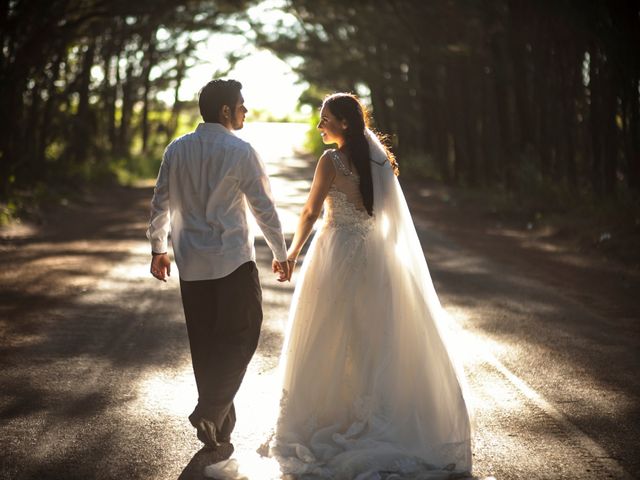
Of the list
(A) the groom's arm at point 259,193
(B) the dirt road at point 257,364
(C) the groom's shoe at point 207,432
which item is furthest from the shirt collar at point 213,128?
(B) the dirt road at point 257,364

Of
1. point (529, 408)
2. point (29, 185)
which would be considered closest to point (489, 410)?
point (529, 408)

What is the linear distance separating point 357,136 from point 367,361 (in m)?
1.29

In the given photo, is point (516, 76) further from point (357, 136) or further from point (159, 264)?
point (159, 264)

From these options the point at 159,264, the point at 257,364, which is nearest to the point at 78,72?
the point at 257,364

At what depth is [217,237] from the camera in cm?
568

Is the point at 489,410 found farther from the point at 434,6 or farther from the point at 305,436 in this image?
the point at 434,6

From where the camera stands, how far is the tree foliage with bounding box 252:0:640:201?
1906 cm

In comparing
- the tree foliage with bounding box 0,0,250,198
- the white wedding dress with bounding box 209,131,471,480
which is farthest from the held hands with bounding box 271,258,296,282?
the tree foliage with bounding box 0,0,250,198

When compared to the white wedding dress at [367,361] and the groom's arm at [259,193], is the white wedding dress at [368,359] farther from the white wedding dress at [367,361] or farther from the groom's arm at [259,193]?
the groom's arm at [259,193]

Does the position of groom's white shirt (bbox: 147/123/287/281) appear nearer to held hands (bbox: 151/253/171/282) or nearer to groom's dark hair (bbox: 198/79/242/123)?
groom's dark hair (bbox: 198/79/242/123)

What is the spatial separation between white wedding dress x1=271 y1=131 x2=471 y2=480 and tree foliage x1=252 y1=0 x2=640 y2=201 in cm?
1302

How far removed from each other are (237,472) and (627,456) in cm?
217

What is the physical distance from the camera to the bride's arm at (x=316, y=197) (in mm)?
5891

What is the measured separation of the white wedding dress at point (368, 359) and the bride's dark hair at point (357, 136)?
59 mm
